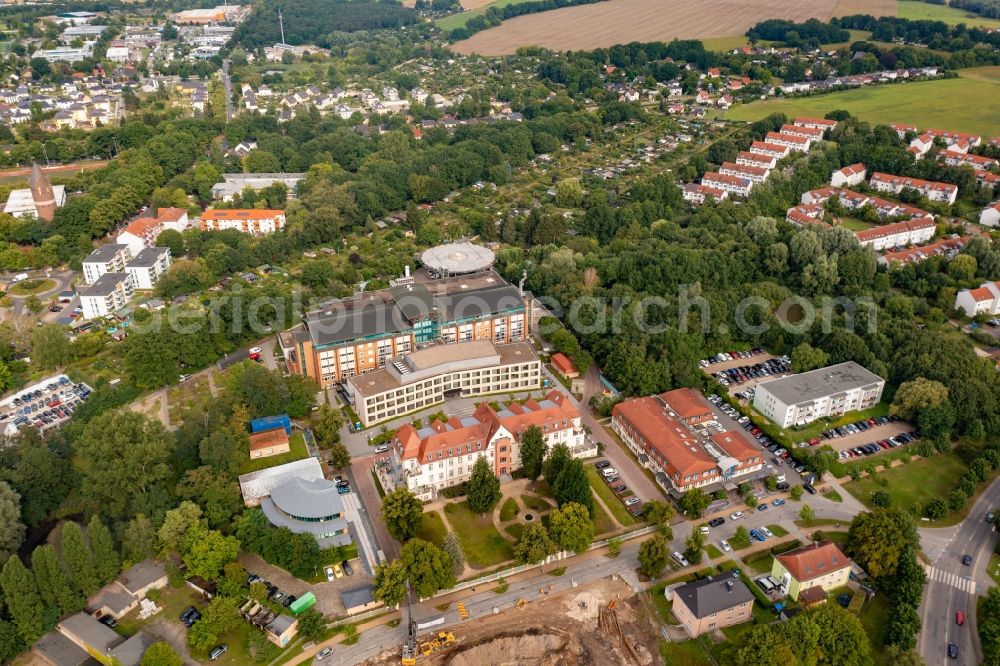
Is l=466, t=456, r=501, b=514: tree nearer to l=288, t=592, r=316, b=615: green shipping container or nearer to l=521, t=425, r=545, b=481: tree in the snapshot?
l=521, t=425, r=545, b=481: tree

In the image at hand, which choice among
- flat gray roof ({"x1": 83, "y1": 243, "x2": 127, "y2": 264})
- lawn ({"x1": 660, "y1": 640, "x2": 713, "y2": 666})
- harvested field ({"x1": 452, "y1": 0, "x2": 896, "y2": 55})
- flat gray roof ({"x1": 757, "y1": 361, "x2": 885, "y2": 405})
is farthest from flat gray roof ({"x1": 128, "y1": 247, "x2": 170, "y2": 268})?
harvested field ({"x1": 452, "y1": 0, "x2": 896, "y2": 55})

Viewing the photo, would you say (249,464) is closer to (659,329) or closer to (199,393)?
(199,393)

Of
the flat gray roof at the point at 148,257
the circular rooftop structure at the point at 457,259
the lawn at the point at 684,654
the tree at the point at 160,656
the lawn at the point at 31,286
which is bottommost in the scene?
the lawn at the point at 684,654

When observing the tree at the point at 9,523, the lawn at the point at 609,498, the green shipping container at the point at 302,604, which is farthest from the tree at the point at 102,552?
the lawn at the point at 609,498

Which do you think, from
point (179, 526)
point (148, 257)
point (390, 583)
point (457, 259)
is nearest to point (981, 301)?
point (457, 259)

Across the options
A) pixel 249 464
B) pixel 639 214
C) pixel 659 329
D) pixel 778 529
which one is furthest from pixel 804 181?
pixel 249 464

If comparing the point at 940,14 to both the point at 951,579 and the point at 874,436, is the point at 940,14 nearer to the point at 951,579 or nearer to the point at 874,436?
the point at 874,436

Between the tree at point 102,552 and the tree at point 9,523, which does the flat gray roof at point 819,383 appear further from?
the tree at point 9,523

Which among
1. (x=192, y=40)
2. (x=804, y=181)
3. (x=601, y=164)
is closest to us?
(x=804, y=181)
